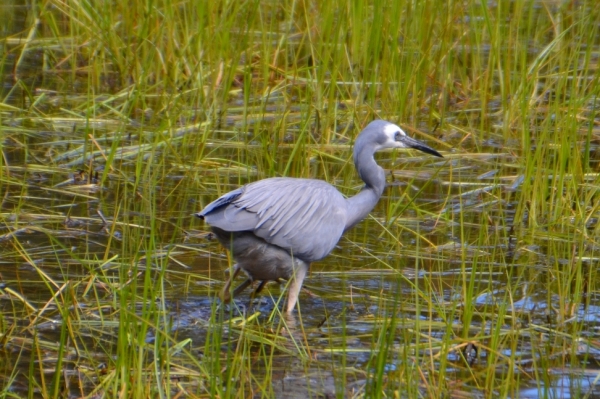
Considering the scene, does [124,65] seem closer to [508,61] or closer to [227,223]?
[508,61]

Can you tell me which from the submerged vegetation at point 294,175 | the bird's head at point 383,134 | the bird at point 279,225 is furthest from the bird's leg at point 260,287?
the bird's head at point 383,134

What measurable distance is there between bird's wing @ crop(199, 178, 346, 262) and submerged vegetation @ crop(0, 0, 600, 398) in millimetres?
263

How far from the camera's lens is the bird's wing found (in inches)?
186

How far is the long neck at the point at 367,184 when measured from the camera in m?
5.33

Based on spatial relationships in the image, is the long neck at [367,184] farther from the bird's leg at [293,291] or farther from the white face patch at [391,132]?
the bird's leg at [293,291]

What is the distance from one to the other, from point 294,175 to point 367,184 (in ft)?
3.12

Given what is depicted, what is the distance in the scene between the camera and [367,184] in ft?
17.8

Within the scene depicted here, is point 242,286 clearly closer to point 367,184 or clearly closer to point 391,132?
point 367,184

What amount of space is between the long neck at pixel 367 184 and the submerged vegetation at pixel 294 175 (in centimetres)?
25

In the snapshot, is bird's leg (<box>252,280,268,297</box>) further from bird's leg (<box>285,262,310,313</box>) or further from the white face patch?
the white face patch

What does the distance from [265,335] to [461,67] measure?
409 centimetres

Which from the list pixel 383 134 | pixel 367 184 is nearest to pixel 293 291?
pixel 367 184

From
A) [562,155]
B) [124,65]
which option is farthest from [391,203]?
[124,65]

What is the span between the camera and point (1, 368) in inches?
153
